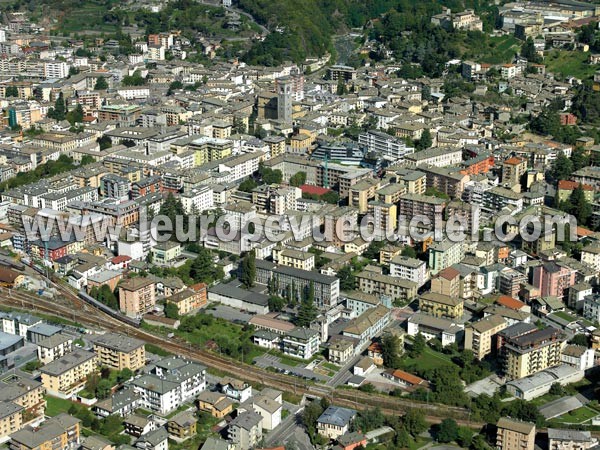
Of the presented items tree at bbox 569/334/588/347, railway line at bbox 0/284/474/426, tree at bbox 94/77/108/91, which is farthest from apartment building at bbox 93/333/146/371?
tree at bbox 94/77/108/91

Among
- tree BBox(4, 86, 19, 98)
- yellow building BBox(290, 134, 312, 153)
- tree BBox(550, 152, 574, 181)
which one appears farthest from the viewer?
tree BBox(4, 86, 19, 98)

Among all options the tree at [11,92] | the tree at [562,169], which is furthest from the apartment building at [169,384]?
the tree at [11,92]

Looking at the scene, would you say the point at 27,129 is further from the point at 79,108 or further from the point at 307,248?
the point at 307,248

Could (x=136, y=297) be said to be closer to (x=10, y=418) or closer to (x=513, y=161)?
(x=10, y=418)

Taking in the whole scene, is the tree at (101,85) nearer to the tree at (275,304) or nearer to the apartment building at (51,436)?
the tree at (275,304)

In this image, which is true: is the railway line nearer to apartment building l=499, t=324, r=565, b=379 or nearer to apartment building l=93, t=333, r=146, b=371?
apartment building l=93, t=333, r=146, b=371

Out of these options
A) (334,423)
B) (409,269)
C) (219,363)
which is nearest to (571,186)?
(409,269)

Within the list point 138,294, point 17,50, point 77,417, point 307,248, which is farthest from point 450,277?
point 17,50
